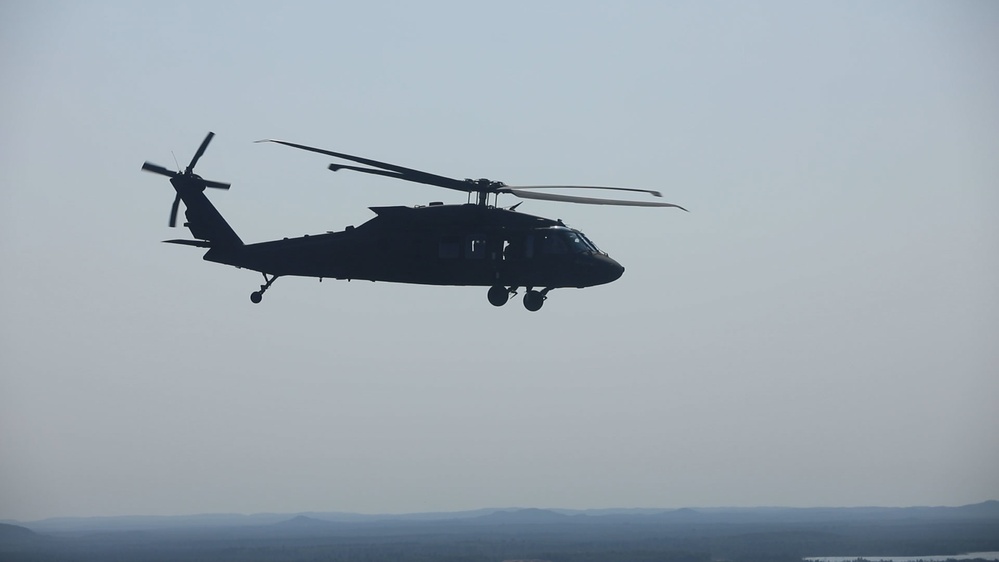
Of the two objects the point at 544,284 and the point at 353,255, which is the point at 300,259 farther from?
the point at 544,284

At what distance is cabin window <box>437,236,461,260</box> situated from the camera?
5166 centimetres

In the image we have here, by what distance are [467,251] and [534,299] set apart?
3694 mm

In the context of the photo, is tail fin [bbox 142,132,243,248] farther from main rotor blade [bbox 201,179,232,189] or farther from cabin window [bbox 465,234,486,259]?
cabin window [bbox 465,234,486,259]

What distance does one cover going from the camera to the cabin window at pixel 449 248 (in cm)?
5166

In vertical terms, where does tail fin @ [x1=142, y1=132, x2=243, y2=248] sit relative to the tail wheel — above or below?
above

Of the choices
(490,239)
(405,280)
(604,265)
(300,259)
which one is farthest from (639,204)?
(300,259)

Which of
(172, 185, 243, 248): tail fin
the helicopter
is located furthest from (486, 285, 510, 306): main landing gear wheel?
(172, 185, 243, 248): tail fin

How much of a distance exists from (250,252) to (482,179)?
1191 centimetres

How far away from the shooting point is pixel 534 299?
5222 cm

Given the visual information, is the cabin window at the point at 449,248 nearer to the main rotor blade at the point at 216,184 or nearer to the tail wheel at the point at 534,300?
the tail wheel at the point at 534,300

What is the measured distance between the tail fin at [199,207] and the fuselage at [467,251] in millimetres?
6874

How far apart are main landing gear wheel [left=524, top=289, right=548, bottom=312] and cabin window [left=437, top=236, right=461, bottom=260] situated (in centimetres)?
360

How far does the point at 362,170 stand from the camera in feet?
159

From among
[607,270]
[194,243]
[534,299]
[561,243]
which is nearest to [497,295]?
[534,299]
